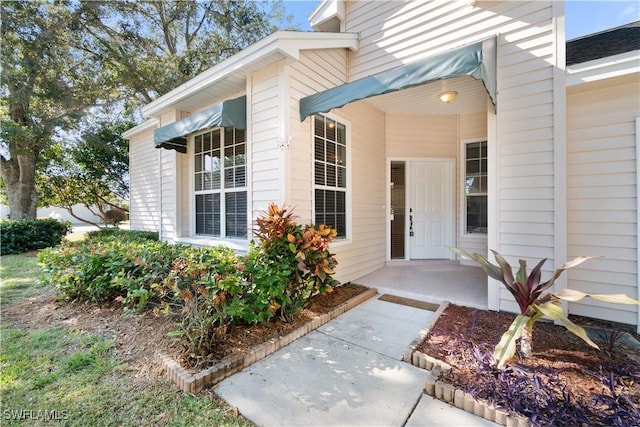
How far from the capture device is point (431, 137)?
605 cm

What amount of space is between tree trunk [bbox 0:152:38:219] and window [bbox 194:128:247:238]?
8.35 meters

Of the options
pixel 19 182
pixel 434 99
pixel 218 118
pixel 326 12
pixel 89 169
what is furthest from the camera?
pixel 89 169

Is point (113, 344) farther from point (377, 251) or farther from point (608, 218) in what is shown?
point (608, 218)

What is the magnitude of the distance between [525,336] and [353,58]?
5033 mm

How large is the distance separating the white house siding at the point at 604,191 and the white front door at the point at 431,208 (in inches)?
103

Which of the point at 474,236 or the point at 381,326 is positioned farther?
the point at 474,236

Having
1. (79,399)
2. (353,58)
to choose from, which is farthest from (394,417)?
(353,58)

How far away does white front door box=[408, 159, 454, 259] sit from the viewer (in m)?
6.02

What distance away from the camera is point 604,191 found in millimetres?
3271

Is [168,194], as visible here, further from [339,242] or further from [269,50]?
[339,242]

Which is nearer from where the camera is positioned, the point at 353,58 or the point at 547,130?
the point at 547,130

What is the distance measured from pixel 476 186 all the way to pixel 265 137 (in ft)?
15.0

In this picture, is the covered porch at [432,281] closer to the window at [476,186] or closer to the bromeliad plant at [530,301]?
the window at [476,186]

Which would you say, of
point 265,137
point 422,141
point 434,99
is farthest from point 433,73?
point 422,141
